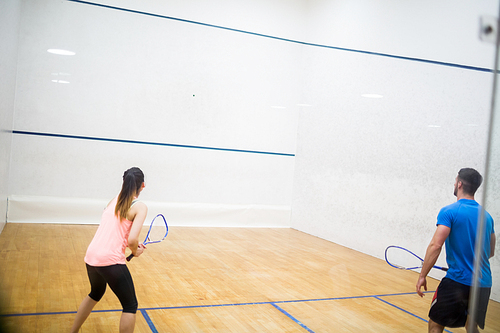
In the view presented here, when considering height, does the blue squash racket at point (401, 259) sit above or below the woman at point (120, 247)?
below

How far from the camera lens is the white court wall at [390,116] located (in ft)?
11.3

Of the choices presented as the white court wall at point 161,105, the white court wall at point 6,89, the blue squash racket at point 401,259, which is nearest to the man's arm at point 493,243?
the white court wall at point 6,89

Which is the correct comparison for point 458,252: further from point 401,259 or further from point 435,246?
point 401,259

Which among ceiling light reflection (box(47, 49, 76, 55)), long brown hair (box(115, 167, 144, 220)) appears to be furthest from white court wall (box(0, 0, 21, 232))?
long brown hair (box(115, 167, 144, 220))

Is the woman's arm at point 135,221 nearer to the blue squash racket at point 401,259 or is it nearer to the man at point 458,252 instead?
the man at point 458,252

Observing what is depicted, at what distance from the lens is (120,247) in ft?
5.59

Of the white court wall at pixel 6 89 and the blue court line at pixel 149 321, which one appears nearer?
the blue court line at pixel 149 321

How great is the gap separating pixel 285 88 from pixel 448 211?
170 inches

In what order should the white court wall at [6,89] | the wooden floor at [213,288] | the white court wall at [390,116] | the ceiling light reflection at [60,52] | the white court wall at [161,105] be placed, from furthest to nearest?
the ceiling light reflection at [60,52] → the white court wall at [161,105] → the white court wall at [390,116] → the white court wall at [6,89] → the wooden floor at [213,288]

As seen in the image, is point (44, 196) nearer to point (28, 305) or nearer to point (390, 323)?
point (28, 305)

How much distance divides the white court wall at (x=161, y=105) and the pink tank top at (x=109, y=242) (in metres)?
2.76

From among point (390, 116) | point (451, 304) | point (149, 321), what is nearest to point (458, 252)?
point (451, 304)

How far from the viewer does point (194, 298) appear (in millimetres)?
2697

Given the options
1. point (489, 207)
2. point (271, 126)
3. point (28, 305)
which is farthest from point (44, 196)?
point (489, 207)
